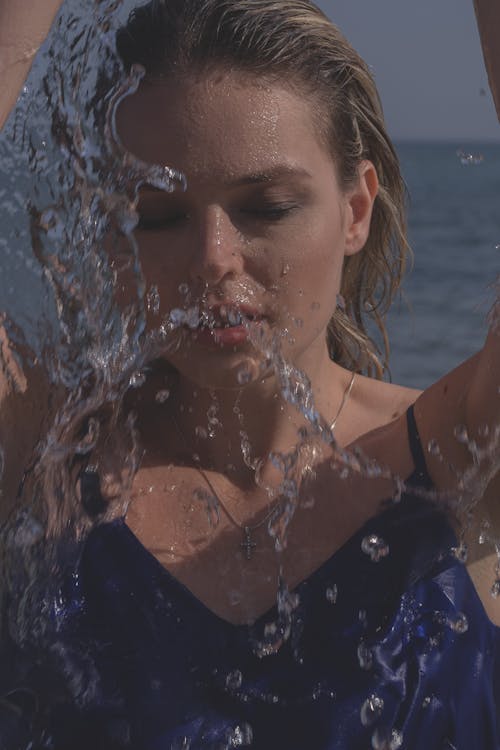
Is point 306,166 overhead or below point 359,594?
overhead

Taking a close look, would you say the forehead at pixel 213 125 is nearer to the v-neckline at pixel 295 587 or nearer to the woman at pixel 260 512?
the woman at pixel 260 512

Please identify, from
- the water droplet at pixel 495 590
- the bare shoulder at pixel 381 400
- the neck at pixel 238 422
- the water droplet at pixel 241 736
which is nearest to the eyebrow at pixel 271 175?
the neck at pixel 238 422

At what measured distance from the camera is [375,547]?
224 cm

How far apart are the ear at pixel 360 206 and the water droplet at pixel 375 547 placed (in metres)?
0.58

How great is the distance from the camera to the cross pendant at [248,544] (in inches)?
91.8

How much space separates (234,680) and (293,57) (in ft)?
3.71

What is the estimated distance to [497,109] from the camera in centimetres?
193

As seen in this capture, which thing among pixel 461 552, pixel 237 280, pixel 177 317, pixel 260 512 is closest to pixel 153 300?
pixel 177 317

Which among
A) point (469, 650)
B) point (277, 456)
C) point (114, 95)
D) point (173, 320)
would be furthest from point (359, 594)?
point (114, 95)

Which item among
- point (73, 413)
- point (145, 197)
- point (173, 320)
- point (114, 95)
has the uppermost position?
point (114, 95)

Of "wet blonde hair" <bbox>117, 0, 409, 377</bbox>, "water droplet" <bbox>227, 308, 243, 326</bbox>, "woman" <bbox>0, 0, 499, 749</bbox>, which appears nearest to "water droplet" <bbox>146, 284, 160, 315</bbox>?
"woman" <bbox>0, 0, 499, 749</bbox>

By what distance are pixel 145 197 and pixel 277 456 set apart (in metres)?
0.60

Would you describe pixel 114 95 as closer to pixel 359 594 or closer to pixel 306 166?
pixel 306 166

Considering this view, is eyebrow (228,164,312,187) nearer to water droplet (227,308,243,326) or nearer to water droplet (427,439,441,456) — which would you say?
water droplet (227,308,243,326)
